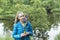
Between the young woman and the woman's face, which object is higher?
the woman's face

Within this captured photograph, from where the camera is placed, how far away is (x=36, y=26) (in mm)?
6215

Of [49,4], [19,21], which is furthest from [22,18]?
[49,4]

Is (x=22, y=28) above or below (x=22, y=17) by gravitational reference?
below

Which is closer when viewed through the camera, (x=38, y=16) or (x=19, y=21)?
(x=19, y=21)

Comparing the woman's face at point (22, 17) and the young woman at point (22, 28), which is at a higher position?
the woman's face at point (22, 17)

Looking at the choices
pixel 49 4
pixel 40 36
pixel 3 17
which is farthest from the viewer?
pixel 3 17

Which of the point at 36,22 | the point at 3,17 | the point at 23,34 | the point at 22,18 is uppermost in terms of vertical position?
the point at 22,18

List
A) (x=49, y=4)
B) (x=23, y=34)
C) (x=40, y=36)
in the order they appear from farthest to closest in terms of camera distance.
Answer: (x=49, y=4) < (x=40, y=36) < (x=23, y=34)

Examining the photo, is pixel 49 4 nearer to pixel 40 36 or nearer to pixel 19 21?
pixel 40 36

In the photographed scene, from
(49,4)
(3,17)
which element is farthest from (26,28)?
(3,17)

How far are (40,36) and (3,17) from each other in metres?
5.37

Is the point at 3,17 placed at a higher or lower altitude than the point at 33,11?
lower

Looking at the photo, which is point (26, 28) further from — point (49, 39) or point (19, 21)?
point (49, 39)

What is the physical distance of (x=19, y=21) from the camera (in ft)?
7.34
